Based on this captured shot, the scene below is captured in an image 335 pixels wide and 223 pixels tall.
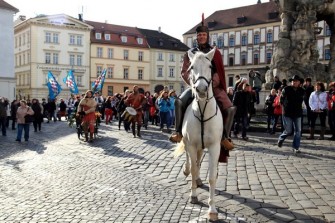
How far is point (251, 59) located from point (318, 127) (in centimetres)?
6299

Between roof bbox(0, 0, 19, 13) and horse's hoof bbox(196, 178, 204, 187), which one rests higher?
roof bbox(0, 0, 19, 13)

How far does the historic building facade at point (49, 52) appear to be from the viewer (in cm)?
6681

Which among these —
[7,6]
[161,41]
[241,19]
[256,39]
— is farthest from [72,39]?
[256,39]

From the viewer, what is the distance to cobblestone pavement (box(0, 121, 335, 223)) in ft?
19.3

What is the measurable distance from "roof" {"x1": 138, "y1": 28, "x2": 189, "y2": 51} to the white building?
3402 cm

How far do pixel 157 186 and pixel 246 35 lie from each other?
75.1 metres

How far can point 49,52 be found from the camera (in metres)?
68.6

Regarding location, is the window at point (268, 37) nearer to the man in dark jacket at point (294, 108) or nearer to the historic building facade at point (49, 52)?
the historic building facade at point (49, 52)

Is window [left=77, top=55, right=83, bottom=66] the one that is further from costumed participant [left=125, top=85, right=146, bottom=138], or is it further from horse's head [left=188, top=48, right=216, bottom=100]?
horse's head [left=188, top=48, right=216, bottom=100]

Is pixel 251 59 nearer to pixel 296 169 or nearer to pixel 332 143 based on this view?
pixel 332 143

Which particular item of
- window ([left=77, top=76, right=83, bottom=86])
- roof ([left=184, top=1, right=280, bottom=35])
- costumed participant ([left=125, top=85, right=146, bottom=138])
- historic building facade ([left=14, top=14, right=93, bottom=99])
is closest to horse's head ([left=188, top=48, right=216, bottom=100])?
costumed participant ([left=125, top=85, right=146, bottom=138])

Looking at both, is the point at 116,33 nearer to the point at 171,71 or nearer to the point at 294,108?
the point at 171,71

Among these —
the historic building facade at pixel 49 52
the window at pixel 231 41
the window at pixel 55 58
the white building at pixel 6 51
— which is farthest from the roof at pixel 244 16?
the white building at pixel 6 51

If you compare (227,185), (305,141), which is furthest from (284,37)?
(227,185)
